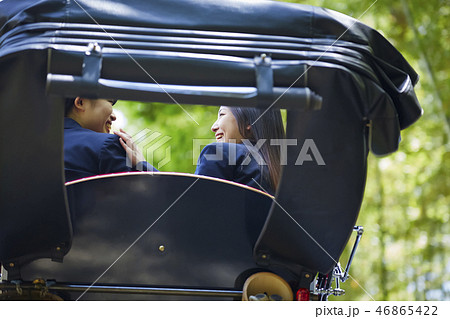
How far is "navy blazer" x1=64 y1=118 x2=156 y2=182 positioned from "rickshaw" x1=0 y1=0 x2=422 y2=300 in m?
0.23

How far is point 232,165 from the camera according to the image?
2.20m

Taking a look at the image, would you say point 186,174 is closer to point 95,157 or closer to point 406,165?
point 95,157

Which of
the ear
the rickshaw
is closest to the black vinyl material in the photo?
the rickshaw

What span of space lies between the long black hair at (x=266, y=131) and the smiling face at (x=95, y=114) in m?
0.55

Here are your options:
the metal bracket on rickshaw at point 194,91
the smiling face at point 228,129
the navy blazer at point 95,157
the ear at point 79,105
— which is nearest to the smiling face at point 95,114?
the ear at point 79,105

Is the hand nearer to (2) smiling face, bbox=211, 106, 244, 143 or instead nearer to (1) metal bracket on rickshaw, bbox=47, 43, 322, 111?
(1) metal bracket on rickshaw, bbox=47, 43, 322, 111

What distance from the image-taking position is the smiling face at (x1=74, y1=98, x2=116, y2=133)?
7.89ft

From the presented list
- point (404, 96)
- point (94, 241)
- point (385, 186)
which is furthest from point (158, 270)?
point (385, 186)

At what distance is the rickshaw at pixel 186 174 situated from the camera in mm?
1600

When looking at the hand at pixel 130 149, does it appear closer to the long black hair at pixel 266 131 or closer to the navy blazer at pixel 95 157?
the navy blazer at pixel 95 157

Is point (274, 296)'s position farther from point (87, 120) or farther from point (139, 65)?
point (87, 120)

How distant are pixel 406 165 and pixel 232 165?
669cm

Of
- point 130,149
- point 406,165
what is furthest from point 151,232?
point 406,165

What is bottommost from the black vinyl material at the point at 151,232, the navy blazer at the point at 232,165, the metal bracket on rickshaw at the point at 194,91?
the black vinyl material at the point at 151,232
